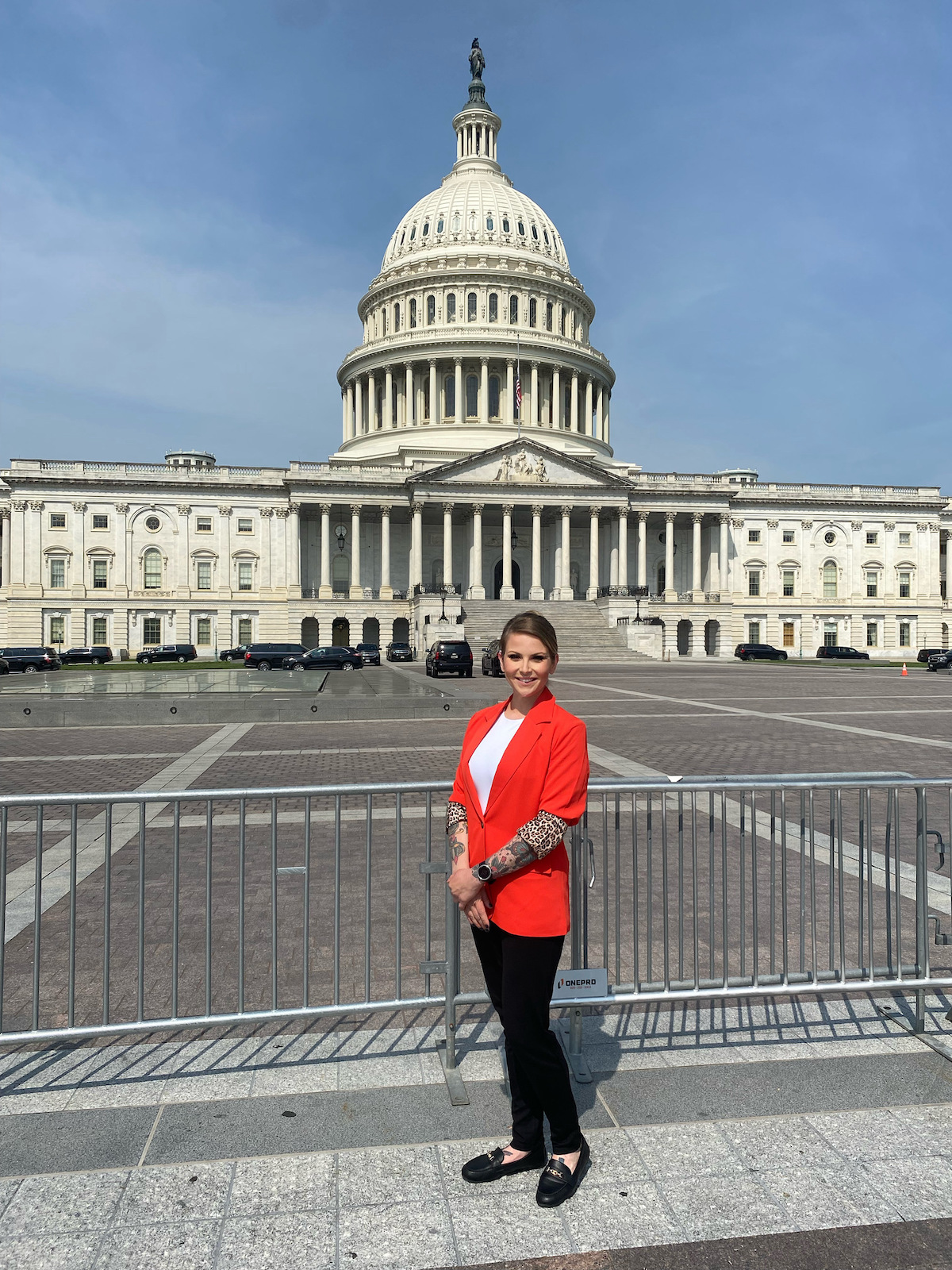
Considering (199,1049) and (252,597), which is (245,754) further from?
(252,597)

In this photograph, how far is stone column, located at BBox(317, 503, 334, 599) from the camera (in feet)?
235

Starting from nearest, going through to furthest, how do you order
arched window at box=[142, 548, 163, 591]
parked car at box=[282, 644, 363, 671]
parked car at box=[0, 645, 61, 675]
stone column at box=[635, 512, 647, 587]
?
parked car at box=[0, 645, 61, 675]
parked car at box=[282, 644, 363, 671]
arched window at box=[142, 548, 163, 591]
stone column at box=[635, 512, 647, 587]

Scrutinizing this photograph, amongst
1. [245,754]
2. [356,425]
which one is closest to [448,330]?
[356,425]

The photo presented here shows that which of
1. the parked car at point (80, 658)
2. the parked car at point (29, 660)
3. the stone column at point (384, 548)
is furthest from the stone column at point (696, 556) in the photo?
the parked car at point (29, 660)

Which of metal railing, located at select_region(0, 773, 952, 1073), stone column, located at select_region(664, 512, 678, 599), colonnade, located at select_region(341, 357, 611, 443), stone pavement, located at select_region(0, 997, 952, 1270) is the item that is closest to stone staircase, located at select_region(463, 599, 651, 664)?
stone column, located at select_region(664, 512, 678, 599)

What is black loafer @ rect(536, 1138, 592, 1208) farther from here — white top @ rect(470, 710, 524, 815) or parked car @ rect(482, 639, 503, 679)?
parked car @ rect(482, 639, 503, 679)

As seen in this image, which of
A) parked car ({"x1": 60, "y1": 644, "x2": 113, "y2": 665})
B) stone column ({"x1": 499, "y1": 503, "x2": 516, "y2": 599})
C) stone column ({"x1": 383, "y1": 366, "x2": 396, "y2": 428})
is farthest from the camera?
stone column ({"x1": 383, "y1": 366, "x2": 396, "y2": 428})

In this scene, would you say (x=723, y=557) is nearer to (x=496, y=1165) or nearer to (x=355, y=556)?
(x=355, y=556)

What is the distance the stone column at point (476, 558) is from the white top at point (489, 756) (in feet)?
222

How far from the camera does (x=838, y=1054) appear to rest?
14.8ft

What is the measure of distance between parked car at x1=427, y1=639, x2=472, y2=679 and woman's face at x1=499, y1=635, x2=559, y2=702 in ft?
110

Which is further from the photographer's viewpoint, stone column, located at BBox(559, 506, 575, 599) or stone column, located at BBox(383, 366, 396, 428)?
stone column, located at BBox(383, 366, 396, 428)

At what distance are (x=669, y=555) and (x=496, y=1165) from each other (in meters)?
77.0

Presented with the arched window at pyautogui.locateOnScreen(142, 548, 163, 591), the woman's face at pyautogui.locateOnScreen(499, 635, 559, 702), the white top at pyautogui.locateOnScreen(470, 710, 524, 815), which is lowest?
the white top at pyautogui.locateOnScreen(470, 710, 524, 815)
